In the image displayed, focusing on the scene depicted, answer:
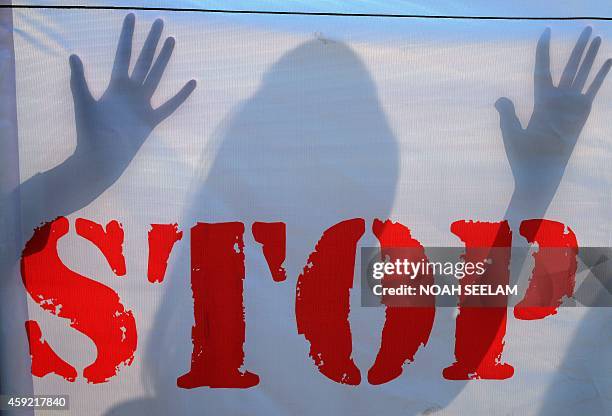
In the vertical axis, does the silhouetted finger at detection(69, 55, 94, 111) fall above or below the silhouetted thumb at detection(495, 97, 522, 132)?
above

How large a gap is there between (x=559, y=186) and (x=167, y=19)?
118 centimetres

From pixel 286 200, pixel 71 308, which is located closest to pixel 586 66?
pixel 286 200

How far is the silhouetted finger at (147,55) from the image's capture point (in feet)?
4.31

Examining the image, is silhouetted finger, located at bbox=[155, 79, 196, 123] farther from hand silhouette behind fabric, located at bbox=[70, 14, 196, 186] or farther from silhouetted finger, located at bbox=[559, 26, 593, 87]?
silhouetted finger, located at bbox=[559, 26, 593, 87]

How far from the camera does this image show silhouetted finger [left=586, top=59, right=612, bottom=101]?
1.34 metres

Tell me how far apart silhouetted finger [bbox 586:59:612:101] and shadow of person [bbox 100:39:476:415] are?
57cm

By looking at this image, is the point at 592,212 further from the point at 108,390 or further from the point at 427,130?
the point at 108,390

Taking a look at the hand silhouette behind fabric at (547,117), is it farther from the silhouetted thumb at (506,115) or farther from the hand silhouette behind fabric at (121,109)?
the hand silhouette behind fabric at (121,109)

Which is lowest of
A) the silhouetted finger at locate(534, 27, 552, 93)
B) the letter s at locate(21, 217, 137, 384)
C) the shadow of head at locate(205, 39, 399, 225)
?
the letter s at locate(21, 217, 137, 384)

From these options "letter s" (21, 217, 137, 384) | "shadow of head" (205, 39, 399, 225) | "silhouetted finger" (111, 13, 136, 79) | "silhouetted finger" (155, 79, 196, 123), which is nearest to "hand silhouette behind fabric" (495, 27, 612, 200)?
"shadow of head" (205, 39, 399, 225)

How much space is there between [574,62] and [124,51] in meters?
1.24

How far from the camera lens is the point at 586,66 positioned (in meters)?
1.34

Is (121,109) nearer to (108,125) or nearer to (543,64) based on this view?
(108,125)

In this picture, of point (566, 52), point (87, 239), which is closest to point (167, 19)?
point (87, 239)
